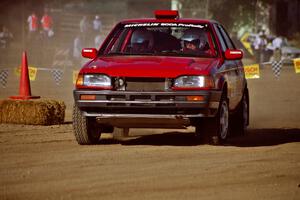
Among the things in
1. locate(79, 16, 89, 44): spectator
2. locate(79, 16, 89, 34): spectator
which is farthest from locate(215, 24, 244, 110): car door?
locate(79, 16, 89, 34): spectator

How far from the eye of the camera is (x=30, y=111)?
1357cm

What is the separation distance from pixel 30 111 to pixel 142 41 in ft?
8.57

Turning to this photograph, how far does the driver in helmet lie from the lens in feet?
37.8

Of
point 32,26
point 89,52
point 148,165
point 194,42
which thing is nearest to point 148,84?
point 89,52

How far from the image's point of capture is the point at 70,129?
1327 centimetres

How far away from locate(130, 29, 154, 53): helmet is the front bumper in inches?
47.4

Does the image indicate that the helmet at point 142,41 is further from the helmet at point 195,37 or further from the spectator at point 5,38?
the spectator at point 5,38

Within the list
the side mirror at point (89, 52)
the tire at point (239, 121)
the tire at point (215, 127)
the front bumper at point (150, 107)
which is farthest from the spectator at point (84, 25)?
the front bumper at point (150, 107)

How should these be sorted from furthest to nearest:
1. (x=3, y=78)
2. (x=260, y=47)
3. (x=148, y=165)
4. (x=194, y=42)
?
(x=260, y=47)
(x=3, y=78)
(x=194, y=42)
(x=148, y=165)

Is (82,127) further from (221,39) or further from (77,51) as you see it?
(77,51)

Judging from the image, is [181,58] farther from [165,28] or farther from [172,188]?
[172,188]

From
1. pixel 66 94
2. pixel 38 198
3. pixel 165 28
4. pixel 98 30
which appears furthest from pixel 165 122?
pixel 98 30

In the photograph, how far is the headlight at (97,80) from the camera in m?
10.6

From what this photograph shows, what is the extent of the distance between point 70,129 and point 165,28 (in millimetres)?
2254
